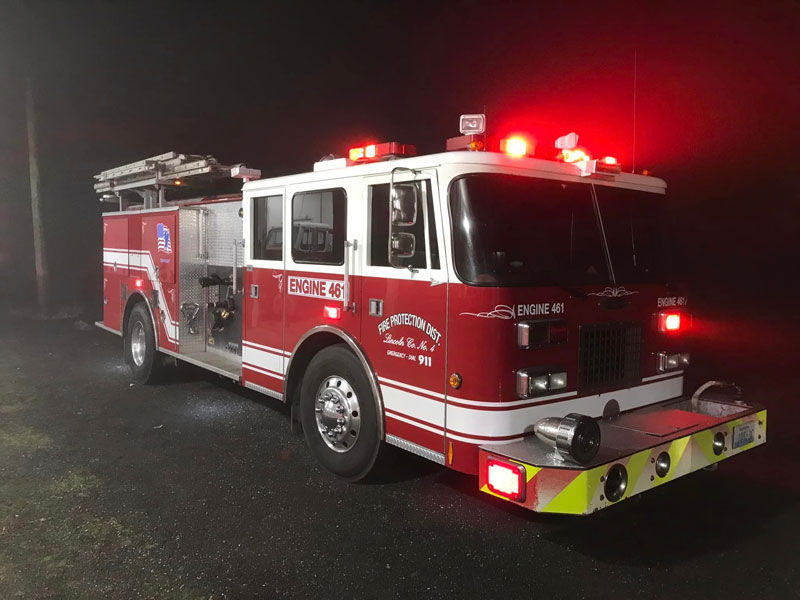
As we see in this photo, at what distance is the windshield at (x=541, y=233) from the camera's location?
12.5 feet

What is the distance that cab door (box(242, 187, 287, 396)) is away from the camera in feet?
18.3

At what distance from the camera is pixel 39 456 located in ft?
18.1

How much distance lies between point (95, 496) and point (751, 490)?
486cm

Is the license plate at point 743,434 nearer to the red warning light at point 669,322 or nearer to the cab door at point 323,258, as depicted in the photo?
the red warning light at point 669,322

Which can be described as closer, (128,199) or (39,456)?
(39,456)

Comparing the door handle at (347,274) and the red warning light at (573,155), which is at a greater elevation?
the red warning light at (573,155)

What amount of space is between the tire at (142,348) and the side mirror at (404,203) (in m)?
4.95

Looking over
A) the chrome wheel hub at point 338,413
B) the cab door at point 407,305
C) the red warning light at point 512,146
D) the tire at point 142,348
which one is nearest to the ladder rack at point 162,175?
the tire at point 142,348

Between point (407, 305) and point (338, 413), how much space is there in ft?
3.74

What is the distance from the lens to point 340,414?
481 centimetres


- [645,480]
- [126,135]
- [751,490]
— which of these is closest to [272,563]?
[645,480]

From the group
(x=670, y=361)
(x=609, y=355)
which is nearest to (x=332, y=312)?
(x=609, y=355)

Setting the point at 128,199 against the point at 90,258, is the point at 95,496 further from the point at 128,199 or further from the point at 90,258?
the point at 90,258

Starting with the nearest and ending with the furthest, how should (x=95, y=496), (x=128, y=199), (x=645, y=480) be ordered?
1. (x=645, y=480)
2. (x=95, y=496)
3. (x=128, y=199)
